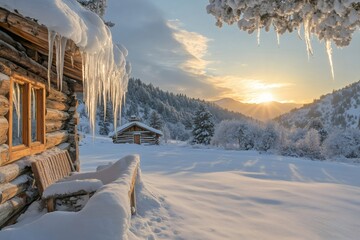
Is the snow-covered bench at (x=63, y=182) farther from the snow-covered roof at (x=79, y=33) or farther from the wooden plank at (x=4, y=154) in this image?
the snow-covered roof at (x=79, y=33)

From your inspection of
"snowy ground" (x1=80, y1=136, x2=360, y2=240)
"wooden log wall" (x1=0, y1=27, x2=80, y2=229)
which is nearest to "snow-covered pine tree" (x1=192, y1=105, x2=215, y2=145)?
"snowy ground" (x1=80, y1=136, x2=360, y2=240)

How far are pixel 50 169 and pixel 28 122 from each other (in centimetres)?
104

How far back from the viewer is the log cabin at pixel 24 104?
12.8ft

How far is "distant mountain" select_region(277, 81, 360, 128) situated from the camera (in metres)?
137

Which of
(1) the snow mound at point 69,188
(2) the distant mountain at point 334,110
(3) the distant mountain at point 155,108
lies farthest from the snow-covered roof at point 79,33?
(2) the distant mountain at point 334,110

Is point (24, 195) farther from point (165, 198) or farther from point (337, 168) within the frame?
point (337, 168)

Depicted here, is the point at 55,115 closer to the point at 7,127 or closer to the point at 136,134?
the point at 7,127

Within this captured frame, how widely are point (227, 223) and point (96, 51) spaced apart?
3.58 metres

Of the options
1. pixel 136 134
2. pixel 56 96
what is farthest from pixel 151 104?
pixel 56 96

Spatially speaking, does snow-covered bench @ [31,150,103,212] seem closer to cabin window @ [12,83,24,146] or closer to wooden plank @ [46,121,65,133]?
cabin window @ [12,83,24,146]

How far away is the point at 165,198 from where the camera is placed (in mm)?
6215

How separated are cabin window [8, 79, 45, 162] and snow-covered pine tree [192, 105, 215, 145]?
115 ft

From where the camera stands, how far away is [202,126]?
41219 mm

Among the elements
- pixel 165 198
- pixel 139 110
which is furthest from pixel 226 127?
pixel 139 110
